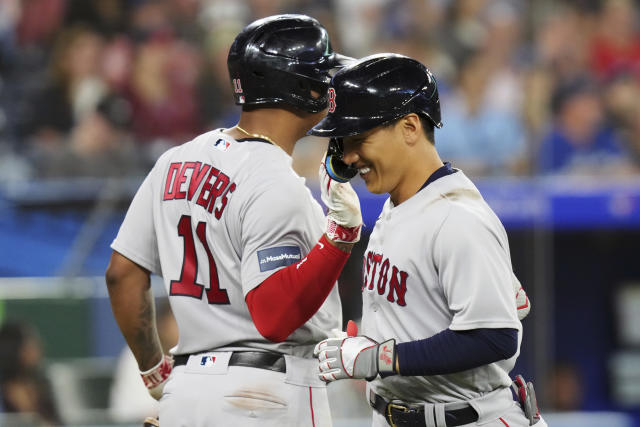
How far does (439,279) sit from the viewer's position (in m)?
2.16

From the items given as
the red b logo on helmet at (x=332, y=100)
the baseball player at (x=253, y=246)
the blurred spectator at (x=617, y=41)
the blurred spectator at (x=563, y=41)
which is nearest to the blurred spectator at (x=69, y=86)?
the blurred spectator at (x=563, y=41)

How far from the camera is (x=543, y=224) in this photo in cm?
642

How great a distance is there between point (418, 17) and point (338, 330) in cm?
476

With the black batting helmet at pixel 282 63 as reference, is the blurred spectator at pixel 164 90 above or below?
below

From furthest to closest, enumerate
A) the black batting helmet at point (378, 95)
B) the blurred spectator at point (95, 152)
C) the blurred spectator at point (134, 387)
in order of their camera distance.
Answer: the blurred spectator at point (95, 152) → the blurred spectator at point (134, 387) → the black batting helmet at point (378, 95)

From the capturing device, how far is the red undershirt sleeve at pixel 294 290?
7.73 feet

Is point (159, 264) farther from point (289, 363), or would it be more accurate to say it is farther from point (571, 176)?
point (571, 176)

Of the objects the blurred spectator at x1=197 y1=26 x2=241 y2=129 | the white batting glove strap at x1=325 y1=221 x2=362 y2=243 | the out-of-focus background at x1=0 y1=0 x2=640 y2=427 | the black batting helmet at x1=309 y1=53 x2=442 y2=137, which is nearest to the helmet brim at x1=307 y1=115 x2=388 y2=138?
the black batting helmet at x1=309 y1=53 x2=442 y2=137

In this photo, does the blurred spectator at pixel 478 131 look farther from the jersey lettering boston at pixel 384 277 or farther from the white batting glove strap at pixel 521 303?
the jersey lettering boston at pixel 384 277

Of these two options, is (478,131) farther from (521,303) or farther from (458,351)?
(458,351)

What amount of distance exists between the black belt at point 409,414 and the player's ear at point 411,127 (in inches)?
24.6

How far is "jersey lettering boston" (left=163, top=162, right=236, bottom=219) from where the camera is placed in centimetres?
249

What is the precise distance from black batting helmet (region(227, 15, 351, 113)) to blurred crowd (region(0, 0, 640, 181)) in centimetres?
382

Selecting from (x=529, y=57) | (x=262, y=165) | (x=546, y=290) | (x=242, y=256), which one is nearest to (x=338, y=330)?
(x=242, y=256)
